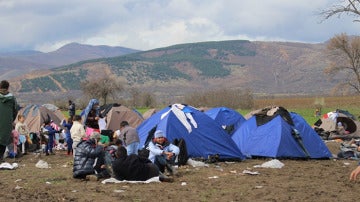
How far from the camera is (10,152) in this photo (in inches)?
617

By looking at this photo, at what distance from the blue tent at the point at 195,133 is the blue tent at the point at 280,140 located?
3.03 feet

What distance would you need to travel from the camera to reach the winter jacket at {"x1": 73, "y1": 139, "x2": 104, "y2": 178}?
10.8m

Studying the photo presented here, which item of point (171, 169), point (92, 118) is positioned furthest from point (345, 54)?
point (171, 169)

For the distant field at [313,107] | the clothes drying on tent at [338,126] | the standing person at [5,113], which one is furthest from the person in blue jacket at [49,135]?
the distant field at [313,107]

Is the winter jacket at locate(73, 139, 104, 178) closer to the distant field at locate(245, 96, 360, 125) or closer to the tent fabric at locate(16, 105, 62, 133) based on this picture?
the tent fabric at locate(16, 105, 62, 133)

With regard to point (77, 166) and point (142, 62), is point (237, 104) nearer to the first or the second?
point (77, 166)

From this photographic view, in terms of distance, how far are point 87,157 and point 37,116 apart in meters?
11.5

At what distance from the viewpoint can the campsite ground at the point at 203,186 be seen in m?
8.84

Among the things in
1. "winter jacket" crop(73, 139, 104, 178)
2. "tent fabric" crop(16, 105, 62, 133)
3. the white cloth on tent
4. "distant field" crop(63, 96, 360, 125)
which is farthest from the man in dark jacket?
Answer: "distant field" crop(63, 96, 360, 125)

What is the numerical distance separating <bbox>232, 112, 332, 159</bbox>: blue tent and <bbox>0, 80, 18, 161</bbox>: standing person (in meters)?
7.52

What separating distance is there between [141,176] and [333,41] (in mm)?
43352

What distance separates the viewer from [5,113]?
1027cm

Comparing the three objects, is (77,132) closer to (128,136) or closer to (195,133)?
(128,136)

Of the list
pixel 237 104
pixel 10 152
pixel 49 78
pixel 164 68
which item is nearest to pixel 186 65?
pixel 164 68
